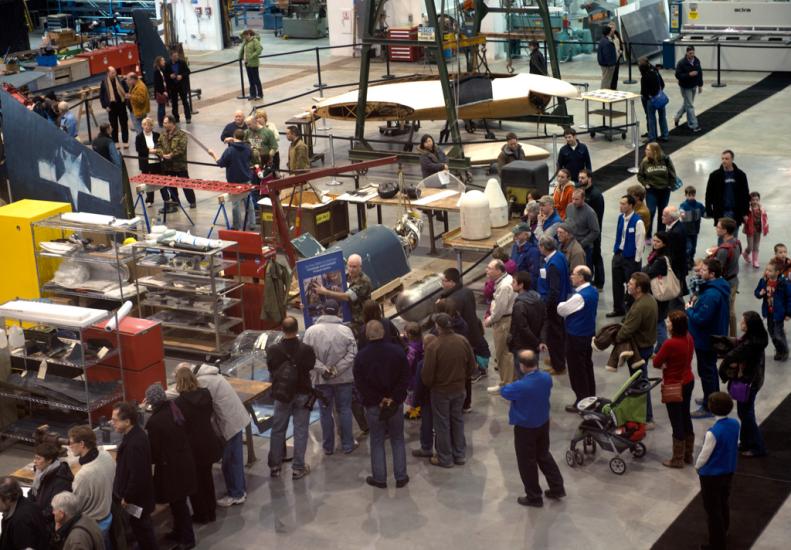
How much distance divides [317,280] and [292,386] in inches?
91.0

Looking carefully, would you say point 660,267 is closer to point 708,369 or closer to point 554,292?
point 554,292

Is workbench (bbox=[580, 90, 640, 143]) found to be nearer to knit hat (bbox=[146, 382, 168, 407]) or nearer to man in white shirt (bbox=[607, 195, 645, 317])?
man in white shirt (bbox=[607, 195, 645, 317])

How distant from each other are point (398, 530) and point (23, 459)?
155 inches

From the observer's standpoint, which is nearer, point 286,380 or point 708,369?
point 286,380

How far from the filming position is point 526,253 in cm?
1227

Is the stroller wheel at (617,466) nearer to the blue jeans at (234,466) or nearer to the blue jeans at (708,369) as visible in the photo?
the blue jeans at (708,369)

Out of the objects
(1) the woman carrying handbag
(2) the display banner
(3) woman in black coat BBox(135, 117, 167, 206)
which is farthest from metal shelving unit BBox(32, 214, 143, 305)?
(1) the woman carrying handbag

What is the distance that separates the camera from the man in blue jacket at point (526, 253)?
12.2 metres

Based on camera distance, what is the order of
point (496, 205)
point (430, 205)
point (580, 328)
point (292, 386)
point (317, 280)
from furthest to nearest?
point (430, 205) < point (496, 205) < point (317, 280) < point (580, 328) < point (292, 386)

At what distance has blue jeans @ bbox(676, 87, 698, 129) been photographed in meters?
21.7

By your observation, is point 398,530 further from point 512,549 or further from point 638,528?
point 638,528

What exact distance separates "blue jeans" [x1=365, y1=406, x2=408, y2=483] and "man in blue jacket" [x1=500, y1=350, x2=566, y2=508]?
1013 millimetres

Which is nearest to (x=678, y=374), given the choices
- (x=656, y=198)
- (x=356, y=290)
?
(x=356, y=290)

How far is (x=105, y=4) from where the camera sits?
4059cm
